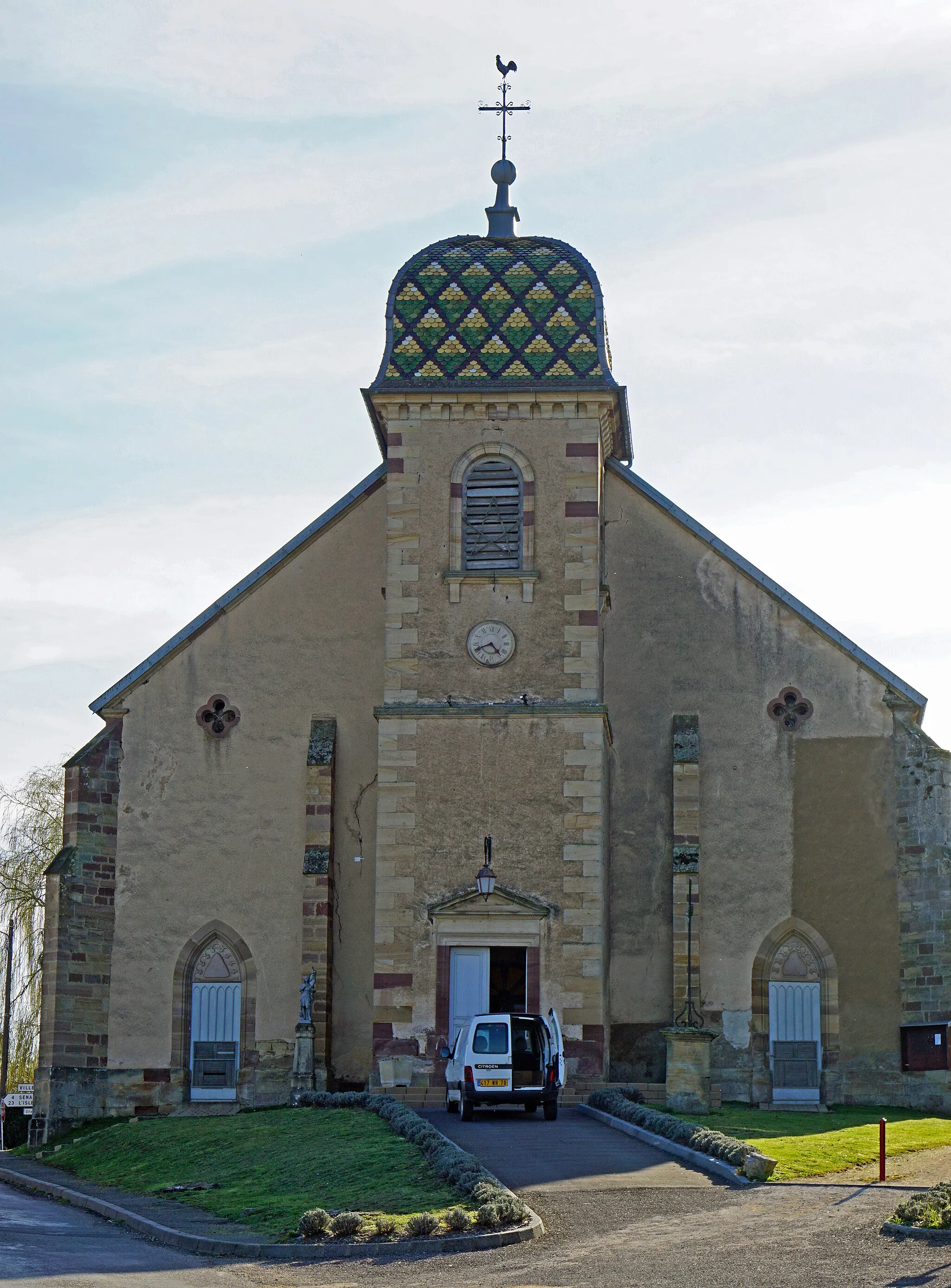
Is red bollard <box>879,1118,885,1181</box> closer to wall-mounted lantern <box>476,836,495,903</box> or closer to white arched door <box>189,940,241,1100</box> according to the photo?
wall-mounted lantern <box>476,836,495,903</box>

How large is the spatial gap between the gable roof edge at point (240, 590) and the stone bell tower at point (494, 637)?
1476mm

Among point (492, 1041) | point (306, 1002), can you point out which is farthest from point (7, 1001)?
point (492, 1041)

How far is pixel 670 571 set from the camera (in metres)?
31.5

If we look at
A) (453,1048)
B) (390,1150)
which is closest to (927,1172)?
(390,1150)

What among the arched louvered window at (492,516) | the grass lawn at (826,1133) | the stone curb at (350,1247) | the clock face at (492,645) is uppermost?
the arched louvered window at (492,516)

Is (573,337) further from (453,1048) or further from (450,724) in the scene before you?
(453,1048)

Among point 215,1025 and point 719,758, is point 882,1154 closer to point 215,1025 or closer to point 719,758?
point 719,758

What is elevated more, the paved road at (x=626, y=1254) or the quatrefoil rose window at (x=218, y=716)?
the quatrefoil rose window at (x=218, y=716)

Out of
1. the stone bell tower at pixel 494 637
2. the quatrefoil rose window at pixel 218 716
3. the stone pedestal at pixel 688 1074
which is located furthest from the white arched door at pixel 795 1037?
the quatrefoil rose window at pixel 218 716

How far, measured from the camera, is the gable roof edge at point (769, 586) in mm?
30469

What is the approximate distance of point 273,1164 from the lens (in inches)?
827

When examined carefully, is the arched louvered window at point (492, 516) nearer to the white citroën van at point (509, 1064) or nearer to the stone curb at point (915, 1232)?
the white citroën van at point (509, 1064)

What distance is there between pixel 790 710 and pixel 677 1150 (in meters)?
11.3

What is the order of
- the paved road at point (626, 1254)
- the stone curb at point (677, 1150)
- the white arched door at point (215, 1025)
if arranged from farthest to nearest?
1. the white arched door at point (215, 1025)
2. the stone curb at point (677, 1150)
3. the paved road at point (626, 1254)
